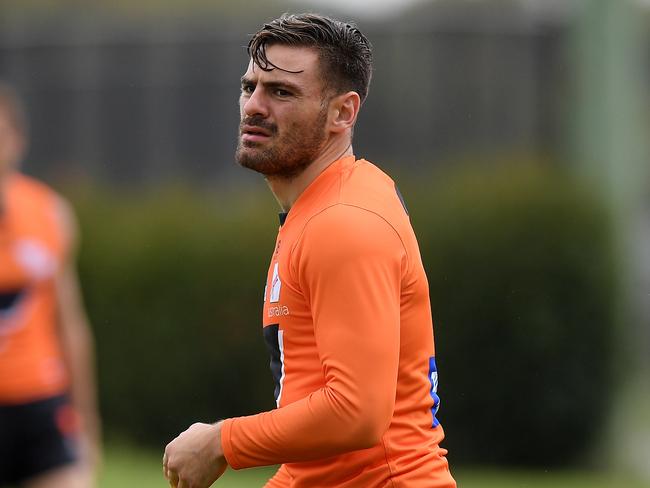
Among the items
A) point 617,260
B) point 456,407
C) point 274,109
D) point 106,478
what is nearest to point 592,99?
point 617,260

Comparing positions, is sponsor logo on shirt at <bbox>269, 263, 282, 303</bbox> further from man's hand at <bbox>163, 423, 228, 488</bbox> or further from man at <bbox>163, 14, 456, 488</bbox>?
man's hand at <bbox>163, 423, 228, 488</bbox>

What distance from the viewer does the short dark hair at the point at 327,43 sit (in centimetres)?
361

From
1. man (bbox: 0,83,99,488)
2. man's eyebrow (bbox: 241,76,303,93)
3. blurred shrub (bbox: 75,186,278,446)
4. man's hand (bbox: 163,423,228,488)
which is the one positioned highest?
man's eyebrow (bbox: 241,76,303,93)

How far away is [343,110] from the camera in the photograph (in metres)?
3.67

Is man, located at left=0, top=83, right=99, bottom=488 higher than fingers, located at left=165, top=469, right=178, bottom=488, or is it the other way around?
fingers, located at left=165, top=469, right=178, bottom=488

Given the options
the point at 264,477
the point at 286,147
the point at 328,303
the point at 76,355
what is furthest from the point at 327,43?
the point at 264,477

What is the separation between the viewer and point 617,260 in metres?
11.5

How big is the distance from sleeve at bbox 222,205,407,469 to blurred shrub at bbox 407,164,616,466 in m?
7.61

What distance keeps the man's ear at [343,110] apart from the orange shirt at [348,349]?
0.34ft

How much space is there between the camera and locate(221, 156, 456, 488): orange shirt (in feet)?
10.5

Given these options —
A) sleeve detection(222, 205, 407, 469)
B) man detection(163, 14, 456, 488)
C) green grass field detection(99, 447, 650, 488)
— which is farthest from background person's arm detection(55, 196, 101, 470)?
green grass field detection(99, 447, 650, 488)

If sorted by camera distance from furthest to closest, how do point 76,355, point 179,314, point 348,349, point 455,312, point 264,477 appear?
1. point 179,314
2. point 455,312
3. point 264,477
4. point 76,355
5. point 348,349

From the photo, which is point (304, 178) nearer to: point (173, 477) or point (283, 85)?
point (283, 85)

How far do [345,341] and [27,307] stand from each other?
3.79 m
